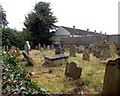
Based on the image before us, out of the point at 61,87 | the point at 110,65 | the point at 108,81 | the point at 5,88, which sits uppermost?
the point at 110,65

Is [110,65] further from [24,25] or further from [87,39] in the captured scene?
[24,25]

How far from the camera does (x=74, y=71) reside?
4215 mm

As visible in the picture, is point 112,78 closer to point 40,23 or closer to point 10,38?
point 10,38

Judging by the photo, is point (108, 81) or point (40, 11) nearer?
point (108, 81)

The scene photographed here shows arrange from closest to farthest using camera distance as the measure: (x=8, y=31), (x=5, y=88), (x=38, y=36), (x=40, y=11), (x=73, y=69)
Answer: (x=5, y=88), (x=73, y=69), (x=8, y=31), (x=38, y=36), (x=40, y=11)

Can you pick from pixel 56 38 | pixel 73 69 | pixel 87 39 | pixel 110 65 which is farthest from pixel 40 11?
pixel 110 65

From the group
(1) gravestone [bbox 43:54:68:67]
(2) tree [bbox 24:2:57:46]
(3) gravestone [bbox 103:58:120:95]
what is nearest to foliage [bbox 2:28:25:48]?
(2) tree [bbox 24:2:57:46]

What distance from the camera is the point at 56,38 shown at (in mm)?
27500

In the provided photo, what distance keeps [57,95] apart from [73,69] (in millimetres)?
1595

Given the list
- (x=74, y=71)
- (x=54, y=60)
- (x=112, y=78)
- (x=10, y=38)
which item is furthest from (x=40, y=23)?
(x=112, y=78)

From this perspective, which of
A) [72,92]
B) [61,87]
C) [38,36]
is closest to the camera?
[72,92]

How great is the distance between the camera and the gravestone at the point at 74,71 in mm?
4070

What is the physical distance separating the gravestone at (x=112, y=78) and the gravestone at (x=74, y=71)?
54.8 inches

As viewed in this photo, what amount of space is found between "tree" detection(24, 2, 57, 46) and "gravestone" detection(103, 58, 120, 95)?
20112 mm
